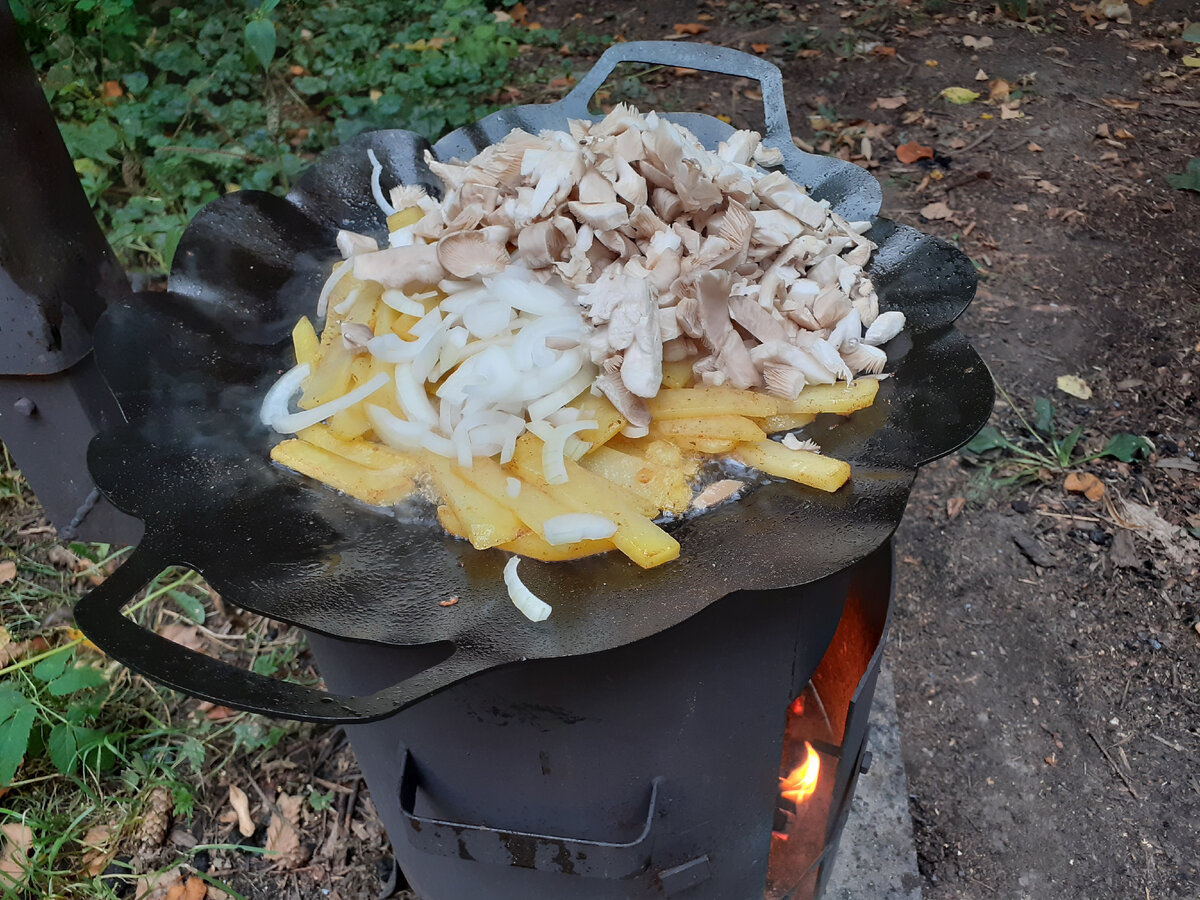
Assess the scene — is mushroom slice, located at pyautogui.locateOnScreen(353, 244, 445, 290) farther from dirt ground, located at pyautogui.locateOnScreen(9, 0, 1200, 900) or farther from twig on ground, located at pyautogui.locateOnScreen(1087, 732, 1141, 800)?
twig on ground, located at pyautogui.locateOnScreen(1087, 732, 1141, 800)

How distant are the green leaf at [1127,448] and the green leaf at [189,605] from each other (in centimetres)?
391

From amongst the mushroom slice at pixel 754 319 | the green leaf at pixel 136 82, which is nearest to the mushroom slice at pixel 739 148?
the mushroom slice at pixel 754 319

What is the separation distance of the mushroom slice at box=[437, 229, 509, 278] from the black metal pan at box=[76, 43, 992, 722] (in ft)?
1.63

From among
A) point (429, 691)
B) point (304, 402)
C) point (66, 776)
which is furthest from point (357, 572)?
point (66, 776)

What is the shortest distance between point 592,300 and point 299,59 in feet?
17.8

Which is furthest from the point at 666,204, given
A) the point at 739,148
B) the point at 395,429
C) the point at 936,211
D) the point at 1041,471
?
the point at 936,211

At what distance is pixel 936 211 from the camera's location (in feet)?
17.9

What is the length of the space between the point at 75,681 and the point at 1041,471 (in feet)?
12.7

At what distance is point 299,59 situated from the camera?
243 inches

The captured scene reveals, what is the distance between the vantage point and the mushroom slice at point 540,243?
74.2 inches

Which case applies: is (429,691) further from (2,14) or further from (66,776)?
(66,776)

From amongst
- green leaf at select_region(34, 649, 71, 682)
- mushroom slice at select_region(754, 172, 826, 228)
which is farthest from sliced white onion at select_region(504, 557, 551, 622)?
green leaf at select_region(34, 649, 71, 682)

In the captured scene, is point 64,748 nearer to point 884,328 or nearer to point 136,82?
point 884,328

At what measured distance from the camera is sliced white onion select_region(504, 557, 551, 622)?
1439mm
